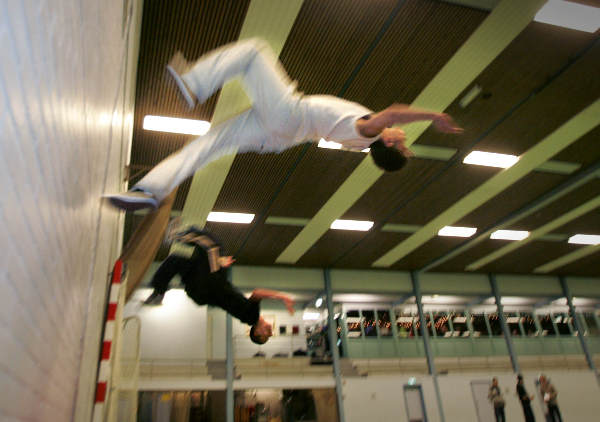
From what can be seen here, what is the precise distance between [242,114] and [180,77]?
41 cm

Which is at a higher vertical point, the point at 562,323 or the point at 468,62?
the point at 468,62

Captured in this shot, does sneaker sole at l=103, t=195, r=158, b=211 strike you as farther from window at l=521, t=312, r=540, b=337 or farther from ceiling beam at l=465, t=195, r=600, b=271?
window at l=521, t=312, r=540, b=337

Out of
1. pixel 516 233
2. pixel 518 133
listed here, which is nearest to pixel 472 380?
pixel 516 233

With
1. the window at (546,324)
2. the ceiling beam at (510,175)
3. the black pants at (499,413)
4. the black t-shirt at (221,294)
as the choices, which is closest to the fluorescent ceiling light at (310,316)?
the ceiling beam at (510,175)

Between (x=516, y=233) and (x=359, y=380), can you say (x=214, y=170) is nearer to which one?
(x=359, y=380)

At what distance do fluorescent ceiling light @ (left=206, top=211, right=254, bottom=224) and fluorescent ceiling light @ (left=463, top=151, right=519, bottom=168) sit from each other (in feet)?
15.2

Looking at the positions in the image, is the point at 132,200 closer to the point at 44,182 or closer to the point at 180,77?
the point at 180,77

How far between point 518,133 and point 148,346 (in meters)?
9.39

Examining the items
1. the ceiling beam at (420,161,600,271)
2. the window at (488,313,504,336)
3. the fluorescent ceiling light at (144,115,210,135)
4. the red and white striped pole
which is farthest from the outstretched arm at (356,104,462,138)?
the window at (488,313,504,336)

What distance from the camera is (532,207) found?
1032 centimetres

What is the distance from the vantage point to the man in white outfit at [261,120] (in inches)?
89.5

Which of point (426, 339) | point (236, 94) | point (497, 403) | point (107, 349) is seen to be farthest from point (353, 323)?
point (107, 349)

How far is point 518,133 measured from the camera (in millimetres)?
7828

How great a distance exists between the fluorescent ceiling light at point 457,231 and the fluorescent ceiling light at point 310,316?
442 centimetres
